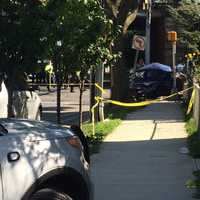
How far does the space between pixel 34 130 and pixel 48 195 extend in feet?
1.86

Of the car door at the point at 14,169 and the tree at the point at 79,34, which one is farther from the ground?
the tree at the point at 79,34

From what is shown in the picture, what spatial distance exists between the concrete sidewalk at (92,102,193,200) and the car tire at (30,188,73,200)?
2.76 meters

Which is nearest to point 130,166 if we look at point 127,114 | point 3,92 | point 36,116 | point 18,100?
point 3,92

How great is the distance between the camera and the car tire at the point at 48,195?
5.60 meters

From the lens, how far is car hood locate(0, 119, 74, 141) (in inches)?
221

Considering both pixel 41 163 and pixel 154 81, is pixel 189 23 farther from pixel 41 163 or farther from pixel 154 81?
pixel 41 163

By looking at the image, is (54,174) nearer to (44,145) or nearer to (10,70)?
(44,145)

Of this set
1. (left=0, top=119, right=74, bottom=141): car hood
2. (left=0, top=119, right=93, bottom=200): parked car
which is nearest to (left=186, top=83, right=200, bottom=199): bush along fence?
(left=0, top=119, right=93, bottom=200): parked car

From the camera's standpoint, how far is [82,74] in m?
13.2

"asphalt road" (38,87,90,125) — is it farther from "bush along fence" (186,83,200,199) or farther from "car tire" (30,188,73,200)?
"car tire" (30,188,73,200)

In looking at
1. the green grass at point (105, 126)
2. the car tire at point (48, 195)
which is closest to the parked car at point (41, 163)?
the car tire at point (48, 195)

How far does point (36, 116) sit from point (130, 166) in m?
5.03

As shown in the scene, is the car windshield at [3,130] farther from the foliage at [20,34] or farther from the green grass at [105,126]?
the green grass at [105,126]

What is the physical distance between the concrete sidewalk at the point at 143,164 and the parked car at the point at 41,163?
259cm
